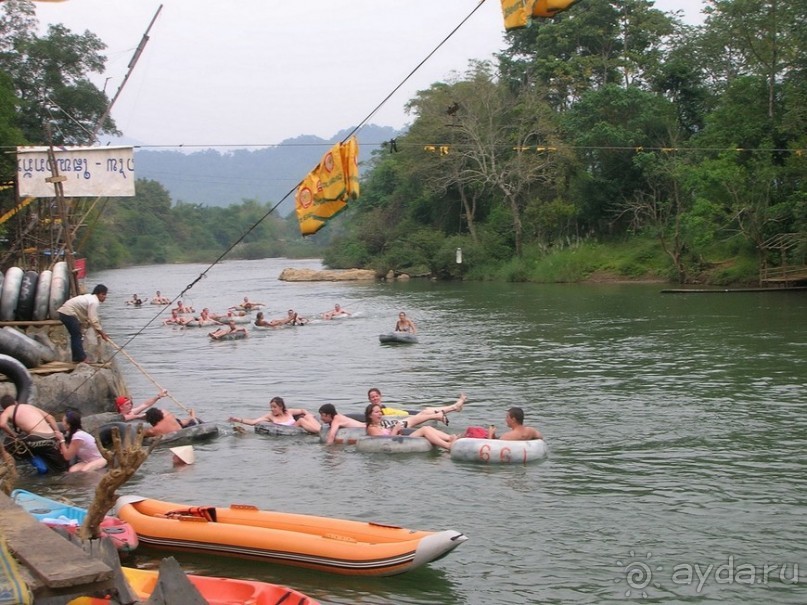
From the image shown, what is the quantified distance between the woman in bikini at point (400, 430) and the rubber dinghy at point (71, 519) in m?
5.55

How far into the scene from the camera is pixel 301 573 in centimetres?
1002

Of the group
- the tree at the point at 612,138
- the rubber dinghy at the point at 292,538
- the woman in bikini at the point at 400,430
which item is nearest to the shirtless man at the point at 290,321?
the woman in bikini at the point at 400,430

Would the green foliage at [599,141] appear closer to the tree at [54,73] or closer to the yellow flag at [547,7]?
the tree at [54,73]

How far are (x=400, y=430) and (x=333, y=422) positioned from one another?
1216mm

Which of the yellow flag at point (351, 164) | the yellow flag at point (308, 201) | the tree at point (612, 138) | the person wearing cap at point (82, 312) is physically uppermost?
the tree at point (612, 138)

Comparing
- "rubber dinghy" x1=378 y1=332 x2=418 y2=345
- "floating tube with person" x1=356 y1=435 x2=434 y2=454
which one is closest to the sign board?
"floating tube with person" x1=356 y1=435 x2=434 y2=454

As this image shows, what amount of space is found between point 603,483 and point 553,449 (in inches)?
82.6

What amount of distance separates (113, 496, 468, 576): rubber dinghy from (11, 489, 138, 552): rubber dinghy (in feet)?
1.03

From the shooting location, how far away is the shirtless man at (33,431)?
47.6 ft

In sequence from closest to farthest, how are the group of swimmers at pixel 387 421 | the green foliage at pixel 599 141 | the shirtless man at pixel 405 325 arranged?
the group of swimmers at pixel 387 421 < the shirtless man at pixel 405 325 < the green foliage at pixel 599 141

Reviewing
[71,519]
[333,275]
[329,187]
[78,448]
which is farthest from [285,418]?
[333,275]

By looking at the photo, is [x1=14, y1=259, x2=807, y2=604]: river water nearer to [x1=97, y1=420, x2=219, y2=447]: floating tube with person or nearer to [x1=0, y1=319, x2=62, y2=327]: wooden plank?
[x1=97, y1=420, x2=219, y2=447]: floating tube with person

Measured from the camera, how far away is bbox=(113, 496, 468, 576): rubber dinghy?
9.58 meters

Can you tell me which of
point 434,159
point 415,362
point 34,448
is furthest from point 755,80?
point 34,448
